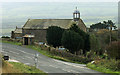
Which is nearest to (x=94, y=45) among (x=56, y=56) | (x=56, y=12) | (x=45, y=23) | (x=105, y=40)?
(x=105, y=40)

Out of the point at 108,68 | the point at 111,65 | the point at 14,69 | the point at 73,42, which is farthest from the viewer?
the point at 73,42

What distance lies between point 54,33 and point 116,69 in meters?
28.0

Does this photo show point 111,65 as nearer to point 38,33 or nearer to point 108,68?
point 108,68

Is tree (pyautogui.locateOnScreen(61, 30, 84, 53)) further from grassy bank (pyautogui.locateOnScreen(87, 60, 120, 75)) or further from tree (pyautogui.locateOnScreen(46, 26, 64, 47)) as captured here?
grassy bank (pyautogui.locateOnScreen(87, 60, 120, 75))

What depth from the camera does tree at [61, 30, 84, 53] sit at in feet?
149

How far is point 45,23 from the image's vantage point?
64938mm

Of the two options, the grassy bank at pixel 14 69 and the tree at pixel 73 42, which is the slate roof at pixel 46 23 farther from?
the grassy bank at pixel 14 69

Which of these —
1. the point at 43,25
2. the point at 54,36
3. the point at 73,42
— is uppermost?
the point at 43,25

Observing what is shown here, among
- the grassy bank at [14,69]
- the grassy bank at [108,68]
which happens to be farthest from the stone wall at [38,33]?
the grassy bank at [14,69]

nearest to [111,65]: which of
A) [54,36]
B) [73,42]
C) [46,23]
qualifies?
[73,42]

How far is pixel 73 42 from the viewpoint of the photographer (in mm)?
45250

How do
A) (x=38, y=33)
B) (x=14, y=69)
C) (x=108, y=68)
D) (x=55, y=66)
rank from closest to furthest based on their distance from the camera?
(x=14, y=69)
(x=108, y=68)
(x=55, y=66)
(x=38, y=33)

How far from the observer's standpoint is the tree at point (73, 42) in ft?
149

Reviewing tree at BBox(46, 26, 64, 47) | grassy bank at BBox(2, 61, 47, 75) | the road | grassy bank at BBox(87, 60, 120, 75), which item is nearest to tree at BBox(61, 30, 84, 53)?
tree at BBox(46, 26, 64, 47)
